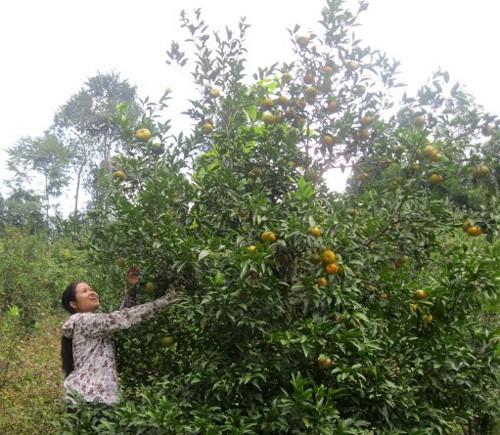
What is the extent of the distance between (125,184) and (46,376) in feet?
11.7

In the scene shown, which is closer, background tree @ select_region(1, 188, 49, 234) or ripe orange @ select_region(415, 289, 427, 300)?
ripe orange @ select_region(415, 289, 427, 300)

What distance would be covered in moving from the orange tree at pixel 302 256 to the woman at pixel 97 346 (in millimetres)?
119

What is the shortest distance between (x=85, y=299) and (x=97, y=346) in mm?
296

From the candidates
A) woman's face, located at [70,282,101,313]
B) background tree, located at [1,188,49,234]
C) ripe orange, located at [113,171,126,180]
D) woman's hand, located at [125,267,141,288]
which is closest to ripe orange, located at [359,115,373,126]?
ripe orange, located at [113,171,126,180]

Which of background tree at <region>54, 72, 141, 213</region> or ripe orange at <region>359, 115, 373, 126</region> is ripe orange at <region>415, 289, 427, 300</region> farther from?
background tree at <region>54, 72, 141, 213</region>

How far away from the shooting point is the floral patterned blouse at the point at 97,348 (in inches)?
114

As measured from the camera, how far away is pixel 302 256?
2.92 meters

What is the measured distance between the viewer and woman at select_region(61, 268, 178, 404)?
114 inches

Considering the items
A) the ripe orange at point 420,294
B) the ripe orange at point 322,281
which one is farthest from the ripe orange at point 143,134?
the ripe orange at point 420,294

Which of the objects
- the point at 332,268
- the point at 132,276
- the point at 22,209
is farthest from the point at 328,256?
the point at 22,209

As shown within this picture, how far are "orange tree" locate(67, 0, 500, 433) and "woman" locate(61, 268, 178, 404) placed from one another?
0.39 feet

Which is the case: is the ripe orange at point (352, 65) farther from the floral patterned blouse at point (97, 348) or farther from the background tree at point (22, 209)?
the background tree at point (22, 209)

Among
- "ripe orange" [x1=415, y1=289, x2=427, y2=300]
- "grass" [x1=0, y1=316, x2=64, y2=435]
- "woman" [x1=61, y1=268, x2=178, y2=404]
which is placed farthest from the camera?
"grass" [x1=0, y1=316, x2=64, y2=435]

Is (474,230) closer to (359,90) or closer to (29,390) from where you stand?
(359,90)
